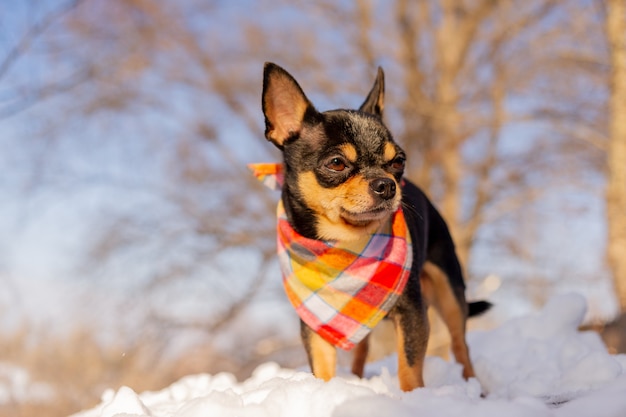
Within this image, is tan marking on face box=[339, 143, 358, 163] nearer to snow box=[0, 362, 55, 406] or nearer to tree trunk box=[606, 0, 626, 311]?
snow box=[0, 362, 55, 406]

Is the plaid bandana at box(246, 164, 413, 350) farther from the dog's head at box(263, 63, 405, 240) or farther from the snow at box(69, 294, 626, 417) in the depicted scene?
the snow at box(69, 294, 626, 417)

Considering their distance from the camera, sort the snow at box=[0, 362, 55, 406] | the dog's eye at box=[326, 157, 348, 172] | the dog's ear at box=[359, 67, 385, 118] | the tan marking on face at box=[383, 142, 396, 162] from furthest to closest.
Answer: the snow at box=[0, 362, 55, 406], the dog's ear at box=[359, 67, 385, 118], the tan marking on face at box=[383, 142, 396, 162], the dog's eye at box=[326, 157, 348, 172]

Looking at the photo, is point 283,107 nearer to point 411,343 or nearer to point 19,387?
point 411,343

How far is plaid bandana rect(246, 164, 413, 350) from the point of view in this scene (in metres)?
2.56

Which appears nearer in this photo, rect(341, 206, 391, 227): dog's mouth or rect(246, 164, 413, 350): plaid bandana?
rect(341, 206, 391, 227): dog's mouth

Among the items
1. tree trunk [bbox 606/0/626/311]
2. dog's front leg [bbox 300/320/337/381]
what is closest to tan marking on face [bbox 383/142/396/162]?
dog's front leg [bbox 300/320/337/381]

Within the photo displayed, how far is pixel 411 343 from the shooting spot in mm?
2514

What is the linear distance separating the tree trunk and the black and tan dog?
164 inches

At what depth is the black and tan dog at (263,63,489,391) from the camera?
240 cm

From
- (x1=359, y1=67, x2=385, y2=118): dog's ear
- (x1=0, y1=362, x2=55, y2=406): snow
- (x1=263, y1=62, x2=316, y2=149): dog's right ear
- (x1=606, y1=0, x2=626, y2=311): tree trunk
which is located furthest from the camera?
(x1=606, y1=0, x2=626, y2=311): tree trunk

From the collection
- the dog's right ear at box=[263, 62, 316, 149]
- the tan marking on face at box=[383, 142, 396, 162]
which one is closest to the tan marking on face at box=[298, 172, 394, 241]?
the tan marking on face at box=[383, 142, 396, 162]

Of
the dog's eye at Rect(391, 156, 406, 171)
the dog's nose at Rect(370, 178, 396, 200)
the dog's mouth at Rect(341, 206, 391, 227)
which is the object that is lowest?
the dog's mouth at Rect(341, 206, 391, 227)

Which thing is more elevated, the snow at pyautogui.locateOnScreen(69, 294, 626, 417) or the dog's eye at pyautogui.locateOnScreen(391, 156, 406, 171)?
the dog's eye at pyautogui.locateOnScreen(391, 156, 406, 171)

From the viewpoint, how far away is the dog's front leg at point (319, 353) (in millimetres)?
2598
